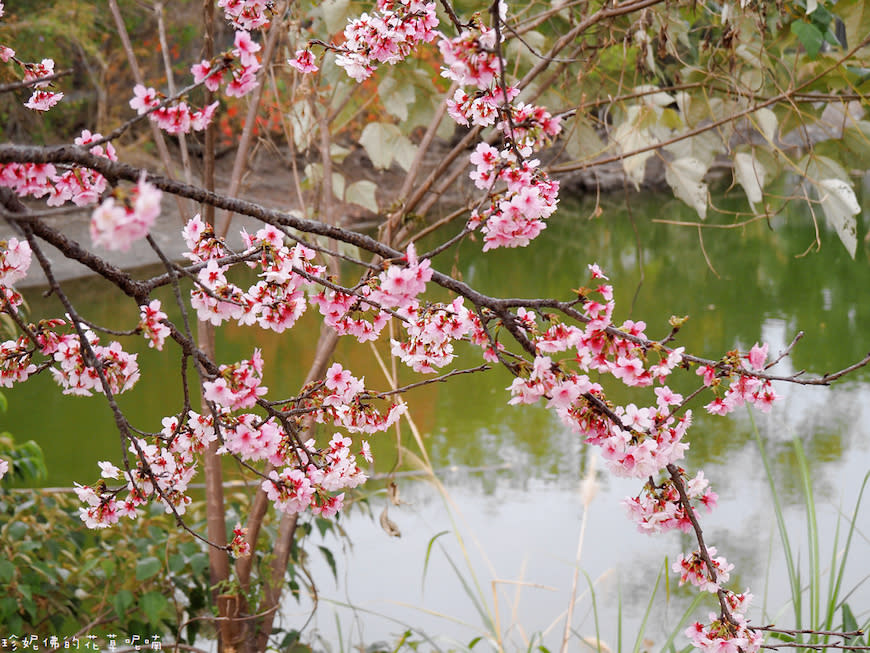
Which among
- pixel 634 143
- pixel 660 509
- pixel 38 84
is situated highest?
pixel 634 143

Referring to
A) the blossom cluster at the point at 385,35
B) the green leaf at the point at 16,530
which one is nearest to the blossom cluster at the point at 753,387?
the blossom cluster at the point at 385,35

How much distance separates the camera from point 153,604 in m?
1.29

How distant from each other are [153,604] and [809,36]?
1.20 m

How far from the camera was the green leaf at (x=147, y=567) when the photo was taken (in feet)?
4.18

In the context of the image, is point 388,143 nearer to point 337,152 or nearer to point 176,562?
point 337,152

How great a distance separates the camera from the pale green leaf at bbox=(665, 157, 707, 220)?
Answer: 1219 millimetres

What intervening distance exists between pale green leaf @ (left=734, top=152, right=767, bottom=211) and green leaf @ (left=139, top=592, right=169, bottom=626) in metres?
1.00

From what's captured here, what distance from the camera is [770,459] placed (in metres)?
2.32

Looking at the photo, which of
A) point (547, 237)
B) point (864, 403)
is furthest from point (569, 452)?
point (547, 237)

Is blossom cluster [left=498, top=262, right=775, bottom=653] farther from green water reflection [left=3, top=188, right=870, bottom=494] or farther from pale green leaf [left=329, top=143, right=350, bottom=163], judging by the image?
pale green leaf [left=329, top=143, right=350, bottom=163]

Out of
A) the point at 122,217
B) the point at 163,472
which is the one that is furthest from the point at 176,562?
the point at 122,217

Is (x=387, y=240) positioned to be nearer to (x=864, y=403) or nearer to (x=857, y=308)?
(x=864, y=403)

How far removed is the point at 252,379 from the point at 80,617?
96cm

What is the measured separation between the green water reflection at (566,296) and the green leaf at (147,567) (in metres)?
0.81
